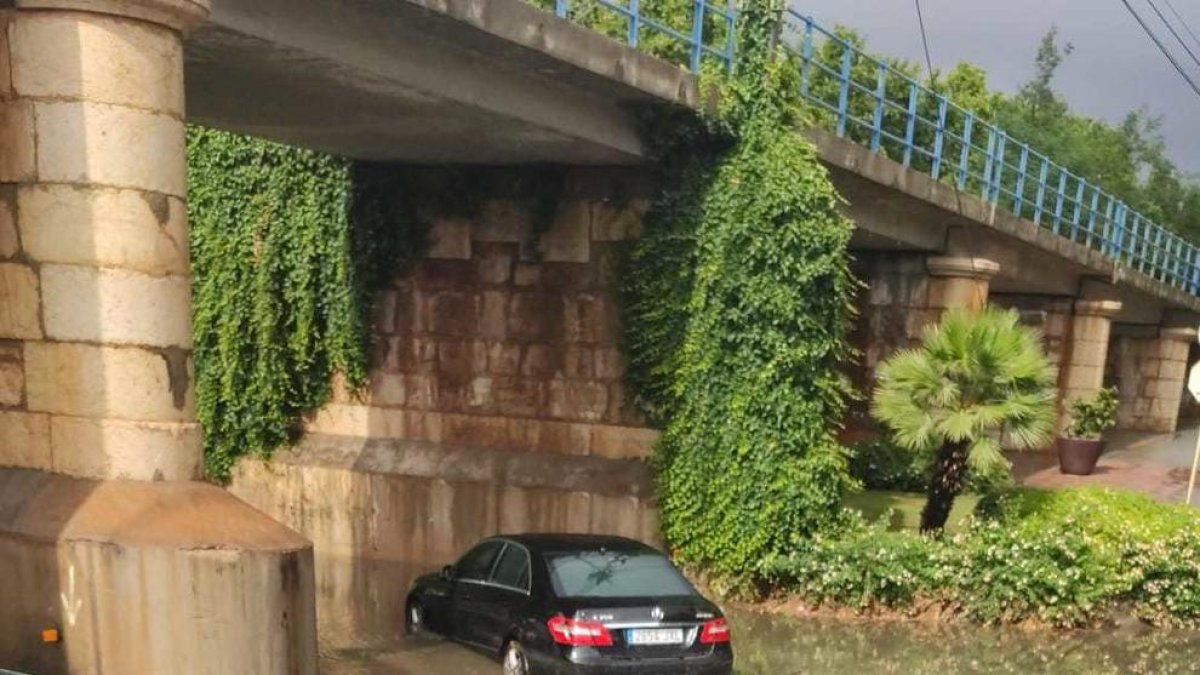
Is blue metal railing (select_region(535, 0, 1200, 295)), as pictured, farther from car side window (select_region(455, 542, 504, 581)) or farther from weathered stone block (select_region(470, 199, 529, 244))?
car side window (select_region(455, 542, 504, 581))

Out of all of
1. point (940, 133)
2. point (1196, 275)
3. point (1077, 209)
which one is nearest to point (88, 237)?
point (940, 133)

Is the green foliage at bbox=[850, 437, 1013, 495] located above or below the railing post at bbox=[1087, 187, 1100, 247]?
below

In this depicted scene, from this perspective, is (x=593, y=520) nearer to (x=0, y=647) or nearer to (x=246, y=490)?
(x=246, y=490)

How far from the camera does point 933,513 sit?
13.0 m

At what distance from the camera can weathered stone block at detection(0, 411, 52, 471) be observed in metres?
6.09

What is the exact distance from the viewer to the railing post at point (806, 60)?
13438mm

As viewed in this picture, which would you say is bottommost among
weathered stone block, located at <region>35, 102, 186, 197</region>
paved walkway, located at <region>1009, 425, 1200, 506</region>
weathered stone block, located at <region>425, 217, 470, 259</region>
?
paved walkway, located at <region>1009, 425, 1200, 506</region>

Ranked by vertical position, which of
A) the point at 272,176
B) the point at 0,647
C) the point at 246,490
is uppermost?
the point at 272,176

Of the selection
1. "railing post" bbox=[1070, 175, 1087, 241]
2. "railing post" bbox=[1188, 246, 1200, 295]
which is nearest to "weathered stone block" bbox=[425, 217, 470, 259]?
"railing post" bbox=[1070, 175, 1087, 241]

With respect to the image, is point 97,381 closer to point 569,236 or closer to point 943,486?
point 569,236

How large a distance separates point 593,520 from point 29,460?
8345mm

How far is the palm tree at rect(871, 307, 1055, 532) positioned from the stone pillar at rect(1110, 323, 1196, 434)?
22423 mm

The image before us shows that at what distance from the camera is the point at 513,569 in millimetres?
9117

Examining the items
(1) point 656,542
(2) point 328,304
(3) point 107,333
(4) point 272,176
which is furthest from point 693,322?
(3) point 107,333
